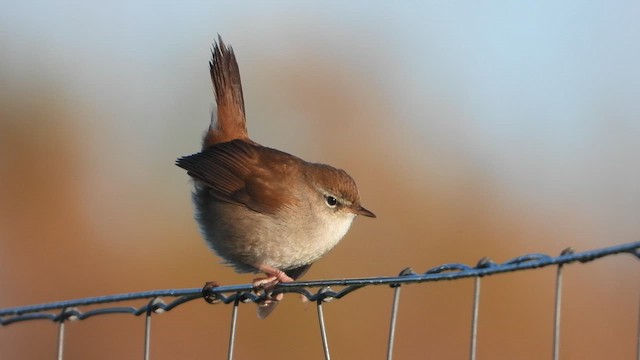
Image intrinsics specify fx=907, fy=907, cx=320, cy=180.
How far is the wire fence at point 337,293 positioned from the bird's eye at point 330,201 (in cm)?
111

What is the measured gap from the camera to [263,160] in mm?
4723

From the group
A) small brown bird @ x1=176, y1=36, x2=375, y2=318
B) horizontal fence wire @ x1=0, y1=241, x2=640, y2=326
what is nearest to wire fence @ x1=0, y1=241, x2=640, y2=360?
horizontal fence wire @ x1=0, y1=241, x2=640, y2=326

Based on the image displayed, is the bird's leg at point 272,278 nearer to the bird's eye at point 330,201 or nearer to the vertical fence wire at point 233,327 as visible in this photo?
the vertical fence wire at point 233,327

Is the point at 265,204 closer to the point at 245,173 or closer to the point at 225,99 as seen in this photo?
the point at 245,173

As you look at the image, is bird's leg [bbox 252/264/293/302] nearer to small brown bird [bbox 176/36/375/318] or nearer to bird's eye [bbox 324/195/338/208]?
small brown bird [bbox 176/36/375/318]

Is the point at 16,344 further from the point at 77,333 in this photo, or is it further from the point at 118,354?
the point at 118,354

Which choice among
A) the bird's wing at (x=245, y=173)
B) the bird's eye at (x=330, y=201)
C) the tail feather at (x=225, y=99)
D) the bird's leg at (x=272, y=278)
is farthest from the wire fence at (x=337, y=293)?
the tail feather at (x=225, y=99)

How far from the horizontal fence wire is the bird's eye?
1.13 m

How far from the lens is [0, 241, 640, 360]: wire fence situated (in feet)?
6.94

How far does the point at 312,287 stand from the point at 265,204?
157 cm

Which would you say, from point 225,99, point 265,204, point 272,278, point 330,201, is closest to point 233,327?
point 272,278

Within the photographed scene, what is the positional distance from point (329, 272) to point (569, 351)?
7.95 ft

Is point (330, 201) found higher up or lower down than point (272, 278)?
higher up

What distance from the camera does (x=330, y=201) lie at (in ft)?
14.9
